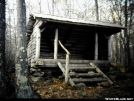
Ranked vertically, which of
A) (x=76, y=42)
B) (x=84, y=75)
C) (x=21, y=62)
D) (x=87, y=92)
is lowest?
(x=87, y=92)

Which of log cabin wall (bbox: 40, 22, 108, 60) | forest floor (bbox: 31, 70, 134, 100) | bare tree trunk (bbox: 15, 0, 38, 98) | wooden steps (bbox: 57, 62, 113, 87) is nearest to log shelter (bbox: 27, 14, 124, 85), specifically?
log cabin wall (bbox: 40, 22, 108, 60)

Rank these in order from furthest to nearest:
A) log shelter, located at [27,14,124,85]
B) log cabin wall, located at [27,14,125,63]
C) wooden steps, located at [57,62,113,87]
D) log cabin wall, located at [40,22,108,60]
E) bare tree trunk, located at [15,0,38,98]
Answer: log cabin wall, located at [40,22,108,60] < log cabin wall, located at [27,14,125,63] < log shelter, located at [27,14,124,85] < wooden steps, located at [57,62,113,87] < bare tree trunk, located at [15,0,38,98]

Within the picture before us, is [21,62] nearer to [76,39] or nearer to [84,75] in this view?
[84,75]

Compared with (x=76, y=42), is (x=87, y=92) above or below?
below

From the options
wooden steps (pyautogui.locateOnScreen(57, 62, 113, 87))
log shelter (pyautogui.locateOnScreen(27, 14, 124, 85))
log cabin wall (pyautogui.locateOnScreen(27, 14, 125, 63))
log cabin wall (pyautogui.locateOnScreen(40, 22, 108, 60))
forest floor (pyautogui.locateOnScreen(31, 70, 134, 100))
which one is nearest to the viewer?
forest floor (pyautogui.locateOnScreen(31, 70, 134, 100))

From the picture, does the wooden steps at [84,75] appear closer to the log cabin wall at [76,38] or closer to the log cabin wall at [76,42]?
the log cabin wall at [76,38]

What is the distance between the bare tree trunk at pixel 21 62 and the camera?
5793 mm

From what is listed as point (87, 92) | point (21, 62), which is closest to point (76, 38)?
point (87, 92)

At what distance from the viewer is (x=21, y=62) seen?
6.02 m

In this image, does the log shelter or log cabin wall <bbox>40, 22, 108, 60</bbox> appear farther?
log cabin wall <bbox>40, 22, 108, 60</bbox>

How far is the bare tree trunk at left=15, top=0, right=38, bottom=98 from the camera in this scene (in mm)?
5793

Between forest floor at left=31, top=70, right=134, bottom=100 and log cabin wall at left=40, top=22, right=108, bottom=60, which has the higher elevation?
log cabin wall at left=40, top=22, right=108, bottom=60

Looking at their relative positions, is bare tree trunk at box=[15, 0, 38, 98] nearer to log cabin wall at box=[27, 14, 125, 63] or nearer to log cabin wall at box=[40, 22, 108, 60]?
log cabin wall at box=[27, 14, 125, 63]

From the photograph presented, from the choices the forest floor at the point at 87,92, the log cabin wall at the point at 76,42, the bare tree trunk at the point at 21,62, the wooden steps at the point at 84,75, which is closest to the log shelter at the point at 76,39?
the log cabin wall at the point at 76,42
